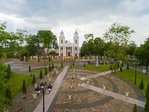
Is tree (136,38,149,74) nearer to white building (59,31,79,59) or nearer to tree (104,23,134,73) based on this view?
tree (104,23,134,73)

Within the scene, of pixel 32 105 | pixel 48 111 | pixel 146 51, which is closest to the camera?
pixel 48 111

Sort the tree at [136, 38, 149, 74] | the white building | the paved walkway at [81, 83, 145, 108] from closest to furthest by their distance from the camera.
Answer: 1. the paved walkway at [81, 83, 145, 108]
2. the tree at [136, 38, 149, 74]
3. the white building

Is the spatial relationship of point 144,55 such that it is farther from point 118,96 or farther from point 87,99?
point 87,99

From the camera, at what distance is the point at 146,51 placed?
5191 centimetres

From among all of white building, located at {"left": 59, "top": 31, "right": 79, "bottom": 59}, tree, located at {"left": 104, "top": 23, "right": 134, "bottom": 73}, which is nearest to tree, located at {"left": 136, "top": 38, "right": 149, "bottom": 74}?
tree, located at {"left": 104, "top": 23, "right": 134, "bottom": 73}

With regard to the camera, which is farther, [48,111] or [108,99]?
[108,99]

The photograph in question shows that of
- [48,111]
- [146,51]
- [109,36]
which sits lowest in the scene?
[48,111]

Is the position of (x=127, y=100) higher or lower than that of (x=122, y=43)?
lower

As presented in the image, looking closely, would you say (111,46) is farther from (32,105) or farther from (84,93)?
(32,105)

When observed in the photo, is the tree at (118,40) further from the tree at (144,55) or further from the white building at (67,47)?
the white building at (67,47)

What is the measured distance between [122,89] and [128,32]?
899 inches

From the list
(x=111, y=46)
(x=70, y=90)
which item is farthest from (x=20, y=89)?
(x=111, y=46)

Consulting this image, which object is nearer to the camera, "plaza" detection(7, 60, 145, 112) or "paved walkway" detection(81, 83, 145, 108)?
"plaza" detection(7, 60, 145, 112)

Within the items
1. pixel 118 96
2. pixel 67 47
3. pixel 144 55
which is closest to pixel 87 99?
pixel 118 96
